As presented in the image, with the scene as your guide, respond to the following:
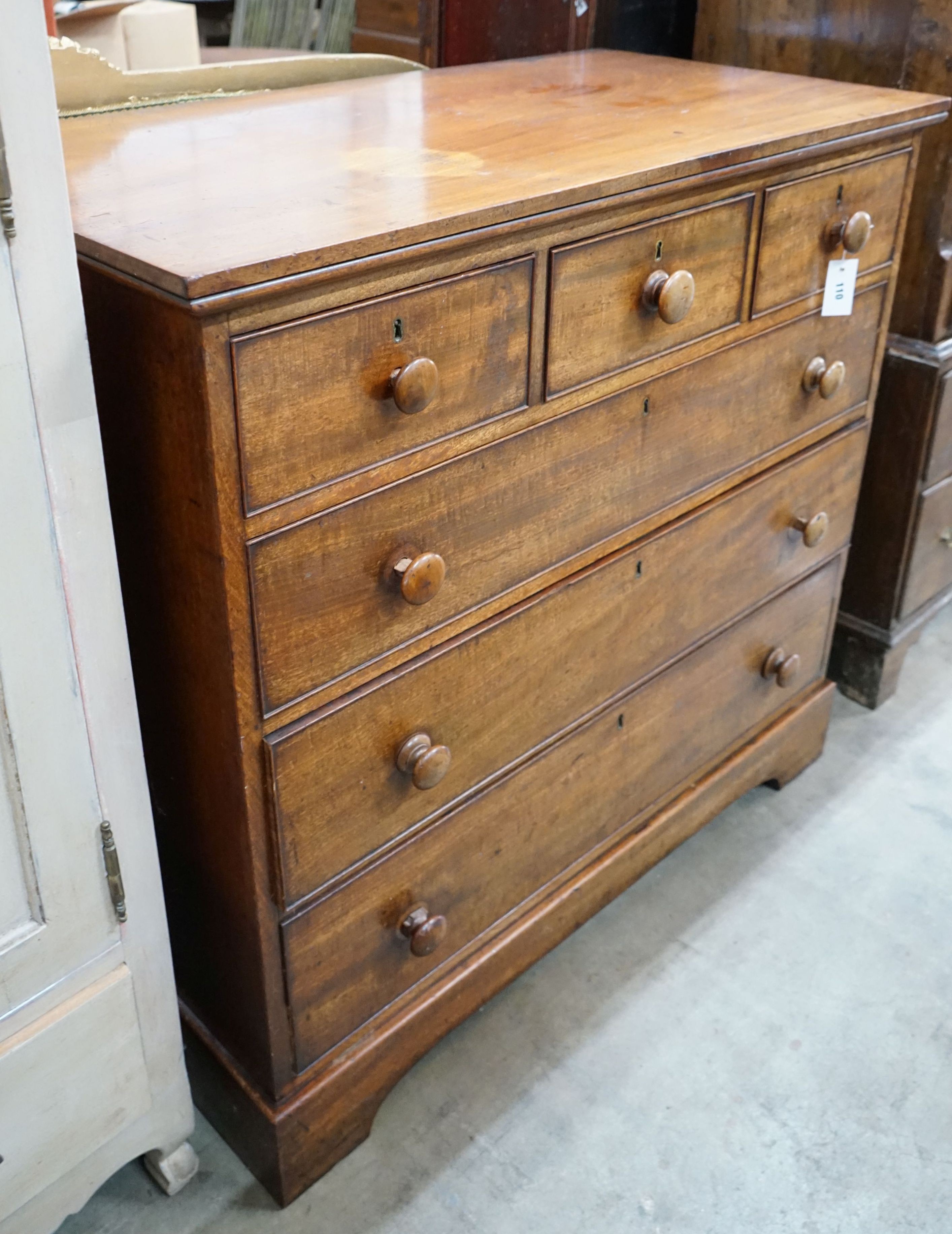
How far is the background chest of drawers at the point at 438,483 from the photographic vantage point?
38.1 inches

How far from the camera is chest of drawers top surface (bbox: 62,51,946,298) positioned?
3.06 ft

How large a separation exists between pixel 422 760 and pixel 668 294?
0.54 meters

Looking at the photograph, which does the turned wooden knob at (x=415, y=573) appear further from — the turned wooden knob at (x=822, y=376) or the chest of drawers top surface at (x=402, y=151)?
the turned wooden knob at (x=822, y=376)

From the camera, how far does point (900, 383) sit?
196cm

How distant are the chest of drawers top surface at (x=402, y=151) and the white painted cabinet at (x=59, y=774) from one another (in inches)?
3.8

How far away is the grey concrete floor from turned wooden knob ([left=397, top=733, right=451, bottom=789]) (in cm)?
50

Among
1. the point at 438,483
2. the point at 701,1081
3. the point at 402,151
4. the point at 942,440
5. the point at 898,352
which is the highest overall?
the point at 402,151

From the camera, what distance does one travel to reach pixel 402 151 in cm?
121

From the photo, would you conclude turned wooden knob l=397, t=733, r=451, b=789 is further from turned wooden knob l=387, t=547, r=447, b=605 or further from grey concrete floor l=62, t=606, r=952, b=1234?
grey concrete floor l=62, t=606, r=952, b=1234

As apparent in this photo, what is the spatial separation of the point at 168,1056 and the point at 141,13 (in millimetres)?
1665

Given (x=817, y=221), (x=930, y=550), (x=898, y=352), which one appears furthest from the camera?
(x=930, y=550)

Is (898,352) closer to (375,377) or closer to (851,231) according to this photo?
(851,231)

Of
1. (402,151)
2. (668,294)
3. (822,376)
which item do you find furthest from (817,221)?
(402,151)

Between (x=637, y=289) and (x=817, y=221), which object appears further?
(x=817, y=221)
